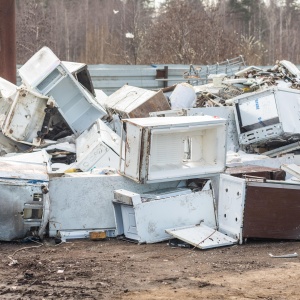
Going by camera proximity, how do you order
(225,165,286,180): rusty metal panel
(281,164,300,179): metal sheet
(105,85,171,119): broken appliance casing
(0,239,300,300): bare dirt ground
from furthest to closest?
(105,85,171,119): broken appliance casing, (281,164,300,179): metal sheet, (225,165,286,180): rusty metal panel, (0,239,300,300): bare dirt ground

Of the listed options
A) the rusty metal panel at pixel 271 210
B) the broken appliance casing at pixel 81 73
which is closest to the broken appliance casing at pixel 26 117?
the broken appliance casing at pixel 81 73

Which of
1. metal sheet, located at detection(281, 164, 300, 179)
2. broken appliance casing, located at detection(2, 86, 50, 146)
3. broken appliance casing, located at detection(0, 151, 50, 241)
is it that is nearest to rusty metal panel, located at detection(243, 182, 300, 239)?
metal sheet, located at detection(281, 164, 300, 179)

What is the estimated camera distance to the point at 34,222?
22.7 ft

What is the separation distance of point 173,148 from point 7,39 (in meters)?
5.91

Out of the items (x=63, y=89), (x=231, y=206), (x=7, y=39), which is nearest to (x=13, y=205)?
→ (x=231, y=206)

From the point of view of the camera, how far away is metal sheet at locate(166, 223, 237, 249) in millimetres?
6691

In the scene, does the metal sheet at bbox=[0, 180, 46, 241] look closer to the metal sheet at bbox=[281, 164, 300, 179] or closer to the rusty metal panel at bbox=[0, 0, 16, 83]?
the metal sheet at bbox=[281, 164, 300, 179]

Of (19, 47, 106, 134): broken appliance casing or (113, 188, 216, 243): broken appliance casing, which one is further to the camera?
(19, 47, 106, 134): broken appliance casing

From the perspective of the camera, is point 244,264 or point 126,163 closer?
point 244,264

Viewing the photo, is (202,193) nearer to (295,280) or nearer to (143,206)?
(143,206)

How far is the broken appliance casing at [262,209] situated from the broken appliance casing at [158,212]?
280 millimetres

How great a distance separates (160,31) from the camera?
2347 cm

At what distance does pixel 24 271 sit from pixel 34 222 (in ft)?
4.14

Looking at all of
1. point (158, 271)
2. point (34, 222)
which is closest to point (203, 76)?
point (34, 222)
